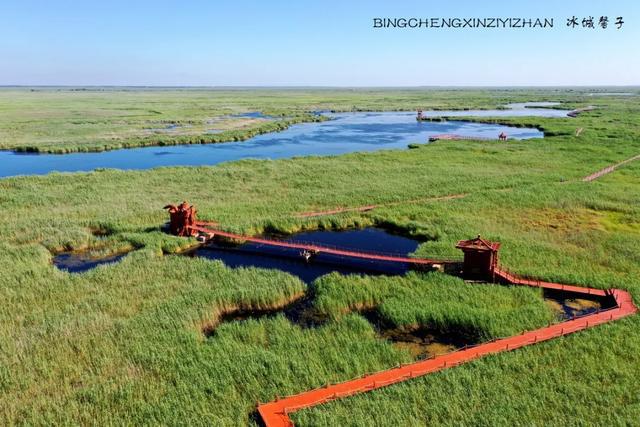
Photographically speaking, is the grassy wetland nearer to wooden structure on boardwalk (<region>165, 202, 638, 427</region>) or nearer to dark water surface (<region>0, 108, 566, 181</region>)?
wooden structure on boardwalk (<region>165, 202, 638, 427</region>)

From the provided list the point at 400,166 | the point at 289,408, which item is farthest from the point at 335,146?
the point at 289,408

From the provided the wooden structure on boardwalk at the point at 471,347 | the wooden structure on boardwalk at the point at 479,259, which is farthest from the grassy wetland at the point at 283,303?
the wooden structure on boardwalk at the point at 479,259

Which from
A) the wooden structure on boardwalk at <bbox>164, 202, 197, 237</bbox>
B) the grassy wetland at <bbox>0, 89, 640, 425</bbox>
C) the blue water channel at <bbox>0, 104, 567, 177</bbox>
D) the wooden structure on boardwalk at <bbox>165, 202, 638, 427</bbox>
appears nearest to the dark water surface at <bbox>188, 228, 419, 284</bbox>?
the wooden structure on boardwalk at <bbox>165, 202, 638, 427</bbox>

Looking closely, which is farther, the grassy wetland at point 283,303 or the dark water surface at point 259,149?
the dark water surface at point 259,149

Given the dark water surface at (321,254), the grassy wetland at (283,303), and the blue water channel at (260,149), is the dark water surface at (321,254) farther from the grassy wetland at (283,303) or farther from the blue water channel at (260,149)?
the blue water channel at (260,149)

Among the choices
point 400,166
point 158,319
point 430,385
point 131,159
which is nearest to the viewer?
point 430,385

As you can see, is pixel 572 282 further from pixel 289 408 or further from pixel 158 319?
pixel 158 319

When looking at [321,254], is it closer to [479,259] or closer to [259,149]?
[479,259]
